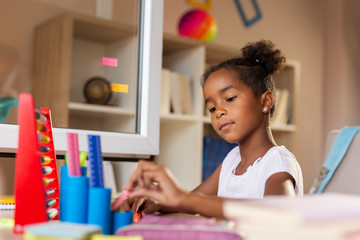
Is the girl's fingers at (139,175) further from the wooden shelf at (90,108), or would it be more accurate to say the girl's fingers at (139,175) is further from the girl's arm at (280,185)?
the wooden shelf at (90,108)

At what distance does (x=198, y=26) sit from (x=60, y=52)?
0.79 m

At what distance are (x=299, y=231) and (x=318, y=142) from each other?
10.3 feet

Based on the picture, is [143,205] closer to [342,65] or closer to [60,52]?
[60,52]

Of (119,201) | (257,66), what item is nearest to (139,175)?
(119,201)

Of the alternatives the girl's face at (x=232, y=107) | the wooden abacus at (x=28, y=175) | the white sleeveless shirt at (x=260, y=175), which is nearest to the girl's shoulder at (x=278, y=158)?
the white sleeveless shirt at (x=260, y=175)

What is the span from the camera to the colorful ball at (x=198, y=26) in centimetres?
242

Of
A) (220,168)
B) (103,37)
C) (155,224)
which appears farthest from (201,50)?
(155,224)

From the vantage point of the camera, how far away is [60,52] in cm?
196

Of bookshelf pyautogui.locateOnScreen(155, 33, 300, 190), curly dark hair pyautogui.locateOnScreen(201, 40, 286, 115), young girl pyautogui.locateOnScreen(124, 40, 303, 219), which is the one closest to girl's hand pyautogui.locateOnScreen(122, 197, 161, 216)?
young girl pyautogui.locateOnScreen(124, 40, 303, 219)

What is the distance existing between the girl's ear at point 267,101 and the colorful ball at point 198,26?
1.33m

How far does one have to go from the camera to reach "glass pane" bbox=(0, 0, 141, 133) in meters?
1.82

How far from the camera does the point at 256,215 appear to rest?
0.37 metres

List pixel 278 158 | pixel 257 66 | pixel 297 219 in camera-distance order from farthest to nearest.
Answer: pixel 257 66, pixel 278 158, pixel 297 219

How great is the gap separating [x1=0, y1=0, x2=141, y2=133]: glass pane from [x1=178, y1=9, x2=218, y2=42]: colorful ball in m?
0.62
